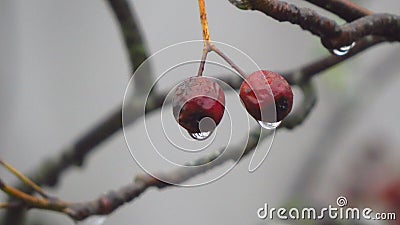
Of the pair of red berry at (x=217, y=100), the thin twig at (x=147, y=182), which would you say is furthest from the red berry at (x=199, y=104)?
the thin twig at (x=147, y=182)

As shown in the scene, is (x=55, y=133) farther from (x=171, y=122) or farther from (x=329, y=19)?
(x=329, y=19)

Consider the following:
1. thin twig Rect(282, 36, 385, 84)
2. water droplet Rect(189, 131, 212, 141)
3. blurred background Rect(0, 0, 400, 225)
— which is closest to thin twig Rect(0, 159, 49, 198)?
blurred background Rect(0, 0, 400, 225)

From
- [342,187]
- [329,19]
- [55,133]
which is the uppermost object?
[329,19]

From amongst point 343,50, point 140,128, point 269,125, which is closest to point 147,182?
point 140,128

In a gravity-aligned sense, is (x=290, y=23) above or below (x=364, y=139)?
above

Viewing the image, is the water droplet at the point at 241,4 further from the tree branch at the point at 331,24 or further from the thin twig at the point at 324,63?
the thin twig at the point at 324,63

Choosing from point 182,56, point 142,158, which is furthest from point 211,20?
point 142,158

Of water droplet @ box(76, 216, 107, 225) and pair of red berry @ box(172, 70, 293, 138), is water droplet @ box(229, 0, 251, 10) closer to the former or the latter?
pair of red berry @ box(172, 70, 293, 138)
